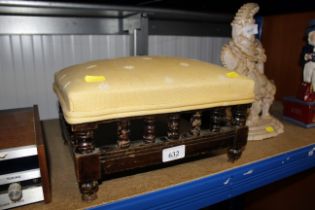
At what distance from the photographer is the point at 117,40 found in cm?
108

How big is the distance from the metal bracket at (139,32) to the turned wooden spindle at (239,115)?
46 cm

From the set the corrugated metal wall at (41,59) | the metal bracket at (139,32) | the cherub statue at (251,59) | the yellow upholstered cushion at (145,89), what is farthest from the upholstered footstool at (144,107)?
the corrugated metal wall at (41,59)

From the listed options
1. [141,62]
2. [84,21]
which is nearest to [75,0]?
[84,21]

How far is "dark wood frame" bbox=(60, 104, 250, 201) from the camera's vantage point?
463 mm

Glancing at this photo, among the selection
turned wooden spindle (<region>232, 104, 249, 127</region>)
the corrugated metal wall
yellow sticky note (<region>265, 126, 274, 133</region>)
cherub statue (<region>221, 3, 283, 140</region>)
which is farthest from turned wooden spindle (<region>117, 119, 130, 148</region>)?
the corrugated metal wall

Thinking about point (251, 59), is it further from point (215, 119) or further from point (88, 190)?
point (88, 190)

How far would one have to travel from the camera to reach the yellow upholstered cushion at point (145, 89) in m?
0.44

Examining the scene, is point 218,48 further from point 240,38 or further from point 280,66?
point 240,38

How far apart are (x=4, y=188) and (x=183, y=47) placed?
970mm

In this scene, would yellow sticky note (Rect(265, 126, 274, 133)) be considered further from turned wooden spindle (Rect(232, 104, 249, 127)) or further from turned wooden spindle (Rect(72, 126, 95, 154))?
turned wooden spindle (Rect(72, 126, 95, 154))

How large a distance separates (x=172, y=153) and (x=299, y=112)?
0.58 metres

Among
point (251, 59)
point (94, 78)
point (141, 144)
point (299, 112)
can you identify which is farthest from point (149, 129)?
point (299, 112)

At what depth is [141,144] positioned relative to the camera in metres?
0.52

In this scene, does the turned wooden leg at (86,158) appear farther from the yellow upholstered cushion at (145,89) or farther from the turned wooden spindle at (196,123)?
the turned wooden spindle at (196,123)
